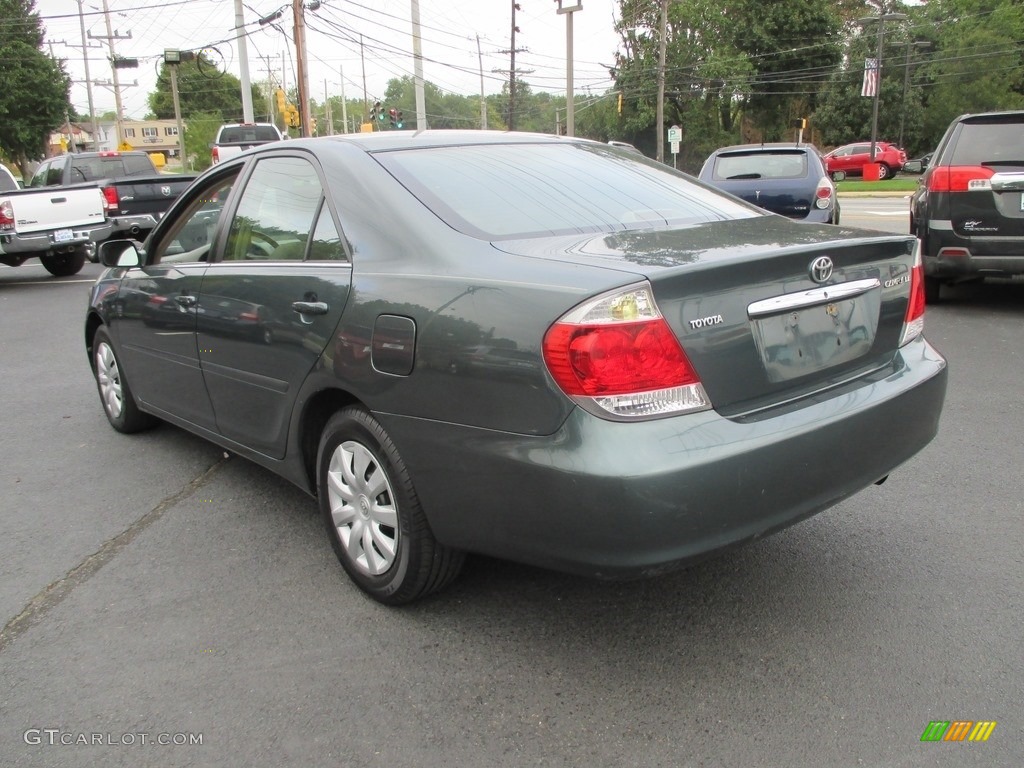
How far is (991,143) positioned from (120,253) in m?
6.81

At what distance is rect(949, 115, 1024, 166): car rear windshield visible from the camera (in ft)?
24.1

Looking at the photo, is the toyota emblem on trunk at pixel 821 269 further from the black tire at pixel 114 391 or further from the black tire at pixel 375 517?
the black tire at pixel 114 391

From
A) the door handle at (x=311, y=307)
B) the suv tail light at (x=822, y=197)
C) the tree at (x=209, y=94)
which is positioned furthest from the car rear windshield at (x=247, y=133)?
the tree at (x=209, y=94)

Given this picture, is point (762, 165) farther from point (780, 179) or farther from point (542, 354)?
point (542, 354)

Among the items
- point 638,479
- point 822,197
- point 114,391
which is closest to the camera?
point 638,479

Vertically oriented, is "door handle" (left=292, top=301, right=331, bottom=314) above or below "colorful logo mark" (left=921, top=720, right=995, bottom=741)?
above

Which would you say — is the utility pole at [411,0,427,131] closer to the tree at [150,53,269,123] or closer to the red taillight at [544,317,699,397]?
the red taillight at [544,317,699,397]

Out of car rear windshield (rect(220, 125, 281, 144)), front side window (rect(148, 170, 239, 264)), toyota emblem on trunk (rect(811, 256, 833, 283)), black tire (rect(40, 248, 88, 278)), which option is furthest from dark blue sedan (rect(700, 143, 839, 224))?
car rear windshield (rect(220, 125, 281, 144))

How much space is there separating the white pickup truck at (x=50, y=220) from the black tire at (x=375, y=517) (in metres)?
10.5

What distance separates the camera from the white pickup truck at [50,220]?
1176 centimetres

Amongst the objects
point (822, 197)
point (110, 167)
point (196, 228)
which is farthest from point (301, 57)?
point (196, 228)

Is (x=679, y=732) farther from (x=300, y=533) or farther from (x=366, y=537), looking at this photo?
(x=300, y=533)

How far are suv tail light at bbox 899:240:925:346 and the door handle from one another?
2.00m

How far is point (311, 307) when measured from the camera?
124 inches
